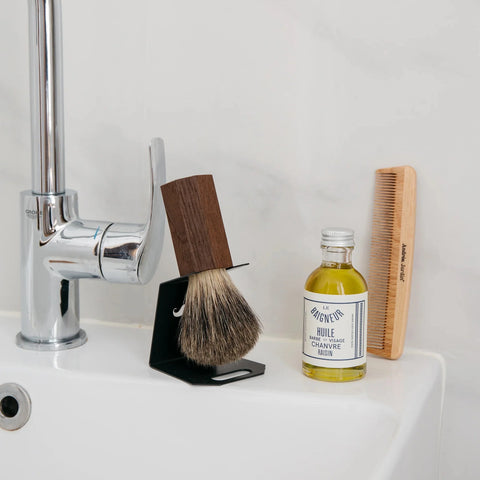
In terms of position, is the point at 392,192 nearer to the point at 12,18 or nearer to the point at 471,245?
the point at 471,245

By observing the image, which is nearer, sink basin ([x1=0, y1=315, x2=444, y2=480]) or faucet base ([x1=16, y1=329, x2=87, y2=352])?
sink basin ([x1=0, y1=315, x2=444, y2=480])

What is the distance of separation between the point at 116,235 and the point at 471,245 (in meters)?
0.31

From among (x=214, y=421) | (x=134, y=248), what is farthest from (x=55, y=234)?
(x=214, y=421)

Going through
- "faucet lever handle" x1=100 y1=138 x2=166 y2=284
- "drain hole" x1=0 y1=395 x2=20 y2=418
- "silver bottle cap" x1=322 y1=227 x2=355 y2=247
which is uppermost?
"silver bottle cap" x1=322 y1=227 x2=355 y2=247

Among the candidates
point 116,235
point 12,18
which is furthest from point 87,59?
point 116,235

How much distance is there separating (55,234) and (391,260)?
295 mm

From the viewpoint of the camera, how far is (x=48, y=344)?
646 mm

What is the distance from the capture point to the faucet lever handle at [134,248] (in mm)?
603

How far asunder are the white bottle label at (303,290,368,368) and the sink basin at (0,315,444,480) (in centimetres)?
2

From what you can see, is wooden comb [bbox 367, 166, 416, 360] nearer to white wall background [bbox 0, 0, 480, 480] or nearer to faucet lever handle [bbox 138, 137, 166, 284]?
white wall background [bbox 0, 0, 480, 480]

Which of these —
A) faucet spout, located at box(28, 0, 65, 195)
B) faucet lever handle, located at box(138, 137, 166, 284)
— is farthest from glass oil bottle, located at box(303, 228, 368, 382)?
faucet spout, located at box(28, 0, 65, 195)

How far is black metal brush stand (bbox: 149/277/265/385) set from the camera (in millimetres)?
585

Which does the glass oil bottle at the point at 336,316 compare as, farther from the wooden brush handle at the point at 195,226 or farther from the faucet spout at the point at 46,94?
the faucet spout at the point at 46,94

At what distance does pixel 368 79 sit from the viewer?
625mm
